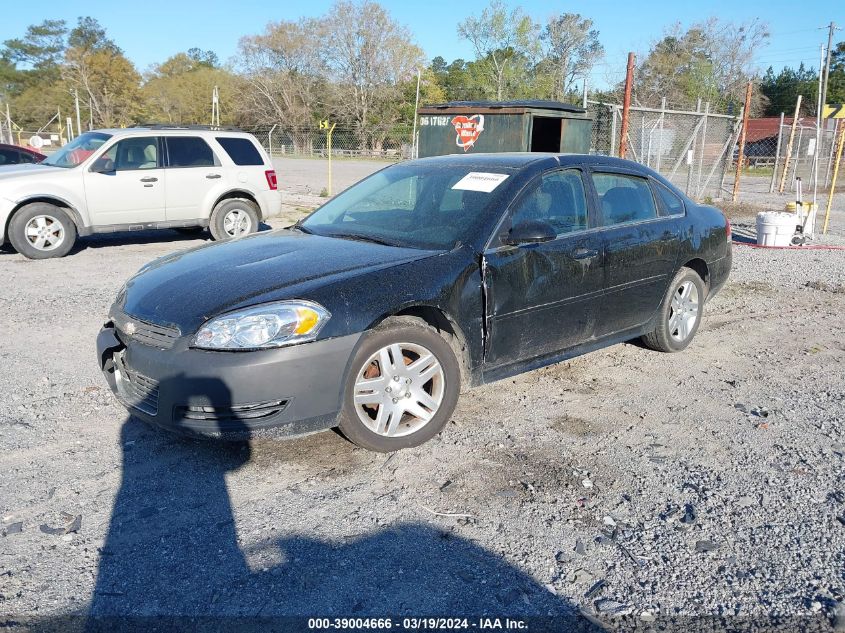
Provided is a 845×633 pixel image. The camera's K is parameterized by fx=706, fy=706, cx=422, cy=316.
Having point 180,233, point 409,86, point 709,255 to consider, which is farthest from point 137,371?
point 409,86

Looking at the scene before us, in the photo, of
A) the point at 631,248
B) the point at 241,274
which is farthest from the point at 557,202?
the point at 241,274

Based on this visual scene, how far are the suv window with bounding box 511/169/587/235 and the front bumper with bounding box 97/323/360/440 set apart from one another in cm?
154

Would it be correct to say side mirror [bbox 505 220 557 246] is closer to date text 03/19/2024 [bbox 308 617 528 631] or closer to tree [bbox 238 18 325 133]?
date text 03/19/2024 [bbox 308 617 528 631]

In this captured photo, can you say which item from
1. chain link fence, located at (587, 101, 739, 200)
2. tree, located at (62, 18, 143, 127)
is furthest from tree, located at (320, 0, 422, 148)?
chain link fence, located at (587, 101, 739, 200)

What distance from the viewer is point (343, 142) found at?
4306cm

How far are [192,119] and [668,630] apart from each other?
72.3 meters

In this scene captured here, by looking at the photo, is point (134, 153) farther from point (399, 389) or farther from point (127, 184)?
point (399, 389)

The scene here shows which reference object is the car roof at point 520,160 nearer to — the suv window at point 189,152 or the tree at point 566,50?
the suv window at point 189,152

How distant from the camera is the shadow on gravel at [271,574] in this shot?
8.45 ft

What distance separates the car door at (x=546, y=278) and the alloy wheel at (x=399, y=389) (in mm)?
476

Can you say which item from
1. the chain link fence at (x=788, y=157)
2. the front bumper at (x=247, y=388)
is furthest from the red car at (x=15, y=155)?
the chain link fence at (x=788, y=157)

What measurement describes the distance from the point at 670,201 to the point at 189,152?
7434mm

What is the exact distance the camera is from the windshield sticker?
4.47 m

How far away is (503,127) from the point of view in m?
11.8
